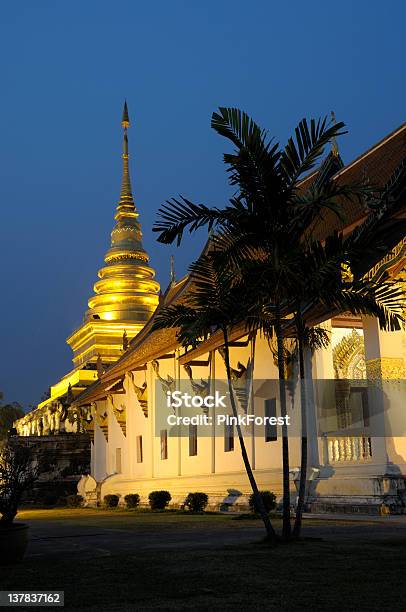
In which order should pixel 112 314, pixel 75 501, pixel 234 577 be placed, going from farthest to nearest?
pixel 112 314, pixel 75 501, pixel 234 577

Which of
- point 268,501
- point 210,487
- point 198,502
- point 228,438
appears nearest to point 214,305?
point 268,501

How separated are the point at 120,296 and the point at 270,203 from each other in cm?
3548

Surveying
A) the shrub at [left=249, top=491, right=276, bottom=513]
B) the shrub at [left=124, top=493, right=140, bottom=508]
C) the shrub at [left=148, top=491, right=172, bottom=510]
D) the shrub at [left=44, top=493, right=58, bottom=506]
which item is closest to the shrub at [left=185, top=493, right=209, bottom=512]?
the shrub at [left=148, top=491, right=172, bottom=510]

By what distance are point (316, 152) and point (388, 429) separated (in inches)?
224

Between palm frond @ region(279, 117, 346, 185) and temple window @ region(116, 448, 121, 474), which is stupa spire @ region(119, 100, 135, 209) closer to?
temple window @ region(116, 448, 121, 474)

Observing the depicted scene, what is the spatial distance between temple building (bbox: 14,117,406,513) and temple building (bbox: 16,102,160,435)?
31.5 feet

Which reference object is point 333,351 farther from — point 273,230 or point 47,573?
point 47,573

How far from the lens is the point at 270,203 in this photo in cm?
903

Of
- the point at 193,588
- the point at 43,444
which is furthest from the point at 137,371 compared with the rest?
the point at 193,588

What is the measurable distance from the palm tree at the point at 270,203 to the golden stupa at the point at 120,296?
32.2 m

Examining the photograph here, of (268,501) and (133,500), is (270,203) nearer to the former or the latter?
(268,501)

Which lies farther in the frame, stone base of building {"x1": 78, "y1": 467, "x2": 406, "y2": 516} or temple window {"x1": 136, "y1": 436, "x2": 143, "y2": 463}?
temple window {"x1": 136, "y1": 436, "x2": 143, "y2": 463}

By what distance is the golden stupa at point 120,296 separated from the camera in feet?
139

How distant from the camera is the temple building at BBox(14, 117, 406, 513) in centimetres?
1315
